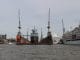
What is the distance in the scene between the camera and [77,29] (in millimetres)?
187125

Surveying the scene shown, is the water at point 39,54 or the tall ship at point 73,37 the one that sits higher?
the tall ship at point 73,37

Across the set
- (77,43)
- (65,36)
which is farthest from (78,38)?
(65,36)

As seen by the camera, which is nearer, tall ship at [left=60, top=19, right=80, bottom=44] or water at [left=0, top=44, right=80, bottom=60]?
water at [left=0, top=44, right=80, bottom=60]

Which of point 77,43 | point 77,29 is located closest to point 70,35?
point 77,29

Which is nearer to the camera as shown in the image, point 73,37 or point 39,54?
point 39,54

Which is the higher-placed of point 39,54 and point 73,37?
point 73,37

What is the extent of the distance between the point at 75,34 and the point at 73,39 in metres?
3.21

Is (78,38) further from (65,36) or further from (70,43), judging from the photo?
(65,36)

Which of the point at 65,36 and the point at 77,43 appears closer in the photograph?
the point at 77,43

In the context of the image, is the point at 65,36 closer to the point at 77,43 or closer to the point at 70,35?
the point at 70,35

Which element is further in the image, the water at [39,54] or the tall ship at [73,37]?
the tall ship at [73,37]

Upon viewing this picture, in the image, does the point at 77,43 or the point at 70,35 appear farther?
the point at 70,35

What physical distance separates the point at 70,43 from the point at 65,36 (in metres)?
13.1

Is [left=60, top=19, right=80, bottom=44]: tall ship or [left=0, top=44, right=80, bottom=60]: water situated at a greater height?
[left=60, top=19, right=80, bottom=44]: tall ship
